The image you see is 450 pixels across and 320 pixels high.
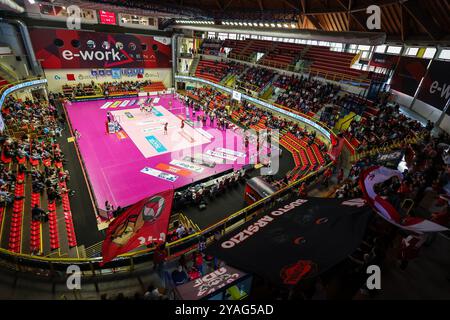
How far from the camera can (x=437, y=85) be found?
15.3 metres

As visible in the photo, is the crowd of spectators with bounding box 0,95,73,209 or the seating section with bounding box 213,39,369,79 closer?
the crowd of spectators with bounding box 0,95,73,209

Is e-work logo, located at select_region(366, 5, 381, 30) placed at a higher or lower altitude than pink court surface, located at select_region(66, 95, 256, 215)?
higher

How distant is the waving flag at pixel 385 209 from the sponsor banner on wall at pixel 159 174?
12316mm

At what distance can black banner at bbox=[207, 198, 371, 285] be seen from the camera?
175 inches

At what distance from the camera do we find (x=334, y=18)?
69.8ft

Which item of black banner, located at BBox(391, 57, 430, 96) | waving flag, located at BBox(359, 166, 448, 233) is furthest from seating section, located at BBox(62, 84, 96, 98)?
waving flag, located at BBox(359, 166, 448, 233)

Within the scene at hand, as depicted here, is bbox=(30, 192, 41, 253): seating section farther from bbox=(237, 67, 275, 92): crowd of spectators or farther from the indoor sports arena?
bbox=(237, 67, 275, 92): crowd of spectators

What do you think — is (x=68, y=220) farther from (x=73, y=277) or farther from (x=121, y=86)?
(x=121, y=86)

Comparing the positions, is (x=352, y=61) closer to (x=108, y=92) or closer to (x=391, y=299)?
(x=391, y=299)

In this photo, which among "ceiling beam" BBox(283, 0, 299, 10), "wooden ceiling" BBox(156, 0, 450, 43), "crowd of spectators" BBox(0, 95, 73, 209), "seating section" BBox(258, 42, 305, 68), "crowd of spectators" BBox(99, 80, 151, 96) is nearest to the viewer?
"crowd of spectators" BBox(0, 95, 73, 209)

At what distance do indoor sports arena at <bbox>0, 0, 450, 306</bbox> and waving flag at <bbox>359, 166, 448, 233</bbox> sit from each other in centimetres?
4

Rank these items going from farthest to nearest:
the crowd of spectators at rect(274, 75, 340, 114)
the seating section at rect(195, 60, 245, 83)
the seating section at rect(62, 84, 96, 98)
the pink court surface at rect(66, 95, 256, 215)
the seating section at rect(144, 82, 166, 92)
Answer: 1. the seating section at rect(144, 82, 166, 92)
2. the seating section at rect(195, 60, 245, 83)
3. the seating section at rect(62, 84, 96, 98)
4. the crowd of spectators at rect(274, 75, 340, 114)
5. the pink court surface at rect(66, 95, 256, 215)

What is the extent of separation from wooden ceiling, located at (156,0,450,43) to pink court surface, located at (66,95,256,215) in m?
12.5

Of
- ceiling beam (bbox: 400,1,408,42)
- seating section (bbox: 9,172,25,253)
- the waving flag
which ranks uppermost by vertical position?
ceiling beam (bbox: 400,1,408,42)
